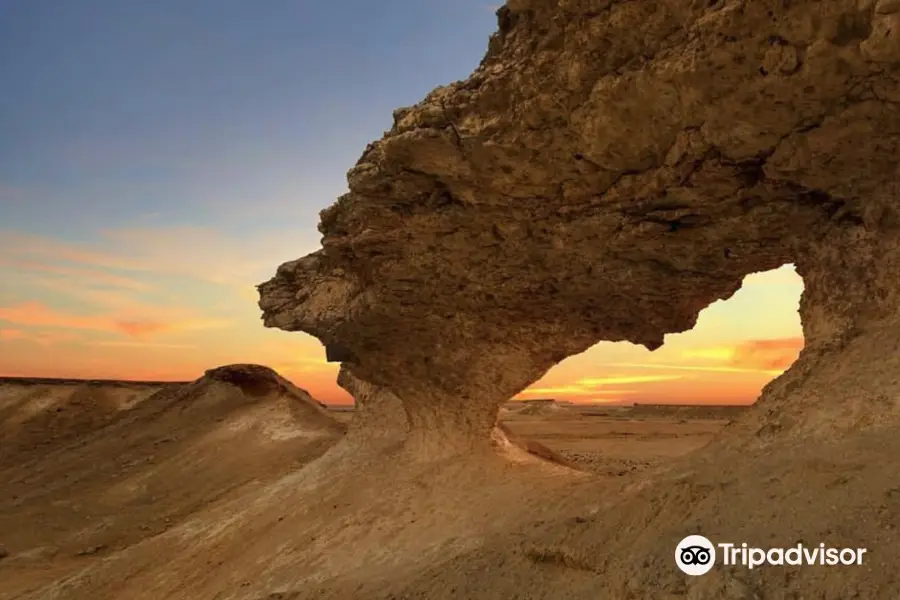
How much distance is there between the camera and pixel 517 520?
6824 mm

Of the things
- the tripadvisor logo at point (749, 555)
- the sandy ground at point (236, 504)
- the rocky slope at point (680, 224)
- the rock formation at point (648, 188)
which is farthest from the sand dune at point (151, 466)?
the tripadvisor logo at point (749, 555)

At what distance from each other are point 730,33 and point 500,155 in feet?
7.64

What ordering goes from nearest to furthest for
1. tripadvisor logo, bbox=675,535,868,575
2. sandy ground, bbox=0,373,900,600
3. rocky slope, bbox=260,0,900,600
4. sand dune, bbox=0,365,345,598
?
tripadvisor logo, bbox=675,535,868,575, sandy ground, bbox=0,373,900,600, rocky slope, bbox=260,0,900,600, sand dune, bbox=0,365,345,598

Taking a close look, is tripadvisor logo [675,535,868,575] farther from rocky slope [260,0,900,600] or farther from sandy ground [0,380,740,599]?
sandy ground [0,380,740,599]

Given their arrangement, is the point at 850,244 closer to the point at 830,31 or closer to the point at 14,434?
the point at 830,31

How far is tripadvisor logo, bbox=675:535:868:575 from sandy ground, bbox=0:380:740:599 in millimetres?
1907

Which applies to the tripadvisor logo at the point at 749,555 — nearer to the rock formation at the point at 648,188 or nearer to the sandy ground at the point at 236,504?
the rock formation at the point at 648,188

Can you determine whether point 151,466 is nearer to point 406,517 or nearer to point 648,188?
point 406,517

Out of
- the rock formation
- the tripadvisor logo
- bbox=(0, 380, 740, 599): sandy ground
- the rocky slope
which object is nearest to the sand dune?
bbox=(0, 380, 740, 599): sandy ground

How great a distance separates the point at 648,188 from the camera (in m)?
5.88

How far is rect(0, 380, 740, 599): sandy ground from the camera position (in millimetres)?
7395

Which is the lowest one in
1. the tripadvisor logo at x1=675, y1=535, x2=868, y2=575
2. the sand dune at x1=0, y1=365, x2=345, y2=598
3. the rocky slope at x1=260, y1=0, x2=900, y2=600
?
the sand dune at x1=0, y1=365, x2=345, y2=598

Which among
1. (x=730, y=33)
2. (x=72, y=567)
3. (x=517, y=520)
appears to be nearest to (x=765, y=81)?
(x=730, y=33)

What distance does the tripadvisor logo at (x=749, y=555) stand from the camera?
11.6ft
